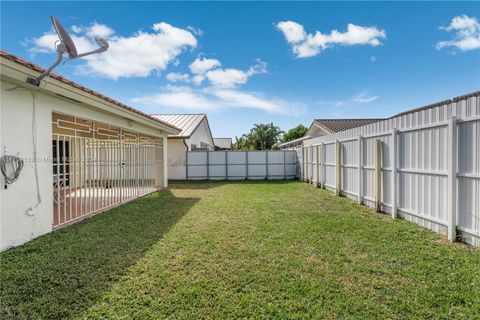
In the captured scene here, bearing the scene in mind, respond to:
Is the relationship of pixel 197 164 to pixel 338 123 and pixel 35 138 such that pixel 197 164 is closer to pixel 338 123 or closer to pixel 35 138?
pixel 338 123

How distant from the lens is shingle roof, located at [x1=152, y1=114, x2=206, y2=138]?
717 inches

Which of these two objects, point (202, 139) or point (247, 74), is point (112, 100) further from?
point (202, 139)

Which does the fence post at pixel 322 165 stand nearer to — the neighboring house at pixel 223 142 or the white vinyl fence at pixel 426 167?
the white vinyl fence at pixel 426 167

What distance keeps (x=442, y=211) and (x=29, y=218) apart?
7.44m

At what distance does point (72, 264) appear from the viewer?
3643 millimetres

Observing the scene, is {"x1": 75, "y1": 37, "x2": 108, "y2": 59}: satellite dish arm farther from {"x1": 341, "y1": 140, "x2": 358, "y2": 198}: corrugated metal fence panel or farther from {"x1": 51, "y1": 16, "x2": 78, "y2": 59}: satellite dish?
{"x1": 341, "y1": 140, "x2": 358, "y2": 198}: corrugated metal fence panel

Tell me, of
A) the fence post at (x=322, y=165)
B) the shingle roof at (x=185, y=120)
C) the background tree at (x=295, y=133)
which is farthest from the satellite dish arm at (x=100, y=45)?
the background tree at (x=295, y=133)

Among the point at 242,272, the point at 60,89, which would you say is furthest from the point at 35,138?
the point at 242,272

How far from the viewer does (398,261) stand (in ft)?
12.0

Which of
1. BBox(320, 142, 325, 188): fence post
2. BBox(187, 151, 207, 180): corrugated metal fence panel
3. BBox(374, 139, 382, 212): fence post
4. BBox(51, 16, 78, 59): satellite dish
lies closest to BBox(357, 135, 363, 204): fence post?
BBox(374, 139, 382, 212): fence post

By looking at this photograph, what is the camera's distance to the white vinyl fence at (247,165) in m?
17.2

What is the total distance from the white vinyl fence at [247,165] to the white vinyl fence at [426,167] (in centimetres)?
851

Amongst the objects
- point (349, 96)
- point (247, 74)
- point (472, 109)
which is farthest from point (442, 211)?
point (349, 96)

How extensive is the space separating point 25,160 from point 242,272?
4.30 metres
